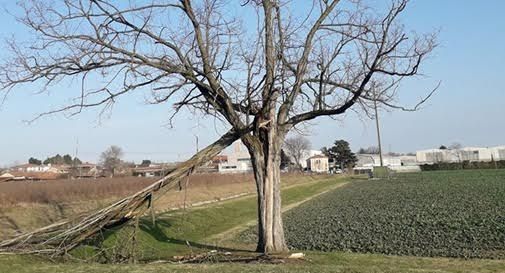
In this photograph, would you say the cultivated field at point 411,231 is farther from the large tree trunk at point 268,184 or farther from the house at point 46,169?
the house at point 46,169

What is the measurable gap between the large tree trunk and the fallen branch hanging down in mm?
623

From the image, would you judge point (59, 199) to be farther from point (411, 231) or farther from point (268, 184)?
point (268, 184)

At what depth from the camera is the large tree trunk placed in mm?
16641

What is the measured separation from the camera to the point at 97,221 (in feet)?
52.3

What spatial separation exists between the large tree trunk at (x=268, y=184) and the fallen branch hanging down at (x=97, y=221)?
62 cm

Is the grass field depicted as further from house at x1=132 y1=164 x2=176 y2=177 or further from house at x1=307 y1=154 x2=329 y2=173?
house at x1=307 y1=154 x2=329 y2=173

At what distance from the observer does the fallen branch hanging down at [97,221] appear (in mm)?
15500

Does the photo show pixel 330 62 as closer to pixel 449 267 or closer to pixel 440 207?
pixel 449 267

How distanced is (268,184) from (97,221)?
4.73 m

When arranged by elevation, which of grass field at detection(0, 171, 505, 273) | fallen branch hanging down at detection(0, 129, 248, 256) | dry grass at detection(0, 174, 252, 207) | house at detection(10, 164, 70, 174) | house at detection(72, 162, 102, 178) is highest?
house at detection(10, 164, 70, 174)

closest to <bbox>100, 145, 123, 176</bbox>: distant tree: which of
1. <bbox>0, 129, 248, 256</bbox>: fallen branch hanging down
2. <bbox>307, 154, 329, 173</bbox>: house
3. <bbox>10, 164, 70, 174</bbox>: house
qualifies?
<bbox>10, 164, 70, 174</bbox>: house

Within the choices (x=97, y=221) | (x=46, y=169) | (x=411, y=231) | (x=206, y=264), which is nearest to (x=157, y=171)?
(x=411, y=231)

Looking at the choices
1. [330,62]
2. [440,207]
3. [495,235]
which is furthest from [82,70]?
[440,207]

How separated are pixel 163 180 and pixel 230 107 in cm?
278
